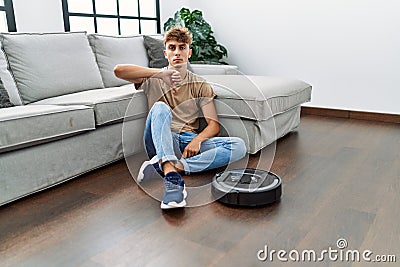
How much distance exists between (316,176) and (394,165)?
56 cm

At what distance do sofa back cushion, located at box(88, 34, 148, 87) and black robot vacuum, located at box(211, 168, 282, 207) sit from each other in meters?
1.35

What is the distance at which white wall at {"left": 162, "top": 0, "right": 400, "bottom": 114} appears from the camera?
3223 mm

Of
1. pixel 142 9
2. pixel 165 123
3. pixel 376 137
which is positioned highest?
pixel 142 9

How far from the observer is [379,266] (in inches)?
45.6

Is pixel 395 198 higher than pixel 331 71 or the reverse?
the reverse

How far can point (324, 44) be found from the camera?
348 centimetres

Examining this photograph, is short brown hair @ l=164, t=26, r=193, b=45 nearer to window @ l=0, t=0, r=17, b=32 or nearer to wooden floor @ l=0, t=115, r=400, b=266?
wooden floor @ l=0, t=115, r=400, b=266

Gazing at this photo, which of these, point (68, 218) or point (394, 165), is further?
point (394, 165)

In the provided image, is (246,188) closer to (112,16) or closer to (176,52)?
(176,52)

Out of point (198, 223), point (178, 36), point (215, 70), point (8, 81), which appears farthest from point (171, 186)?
point (215, 70)

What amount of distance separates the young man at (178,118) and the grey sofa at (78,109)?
0.16 meters

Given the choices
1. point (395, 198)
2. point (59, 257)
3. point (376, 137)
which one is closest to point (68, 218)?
point (59, 257)

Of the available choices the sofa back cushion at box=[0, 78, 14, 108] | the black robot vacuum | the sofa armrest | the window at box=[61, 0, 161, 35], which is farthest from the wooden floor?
the window at box=[61, 0, 161, 35]

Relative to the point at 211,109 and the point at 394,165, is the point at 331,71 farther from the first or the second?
the point at 211,109
